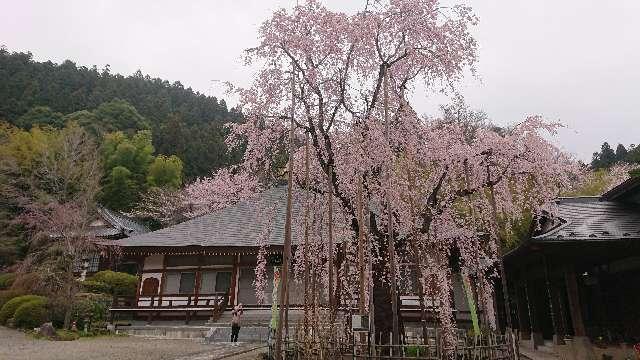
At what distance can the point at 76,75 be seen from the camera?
2434 inches

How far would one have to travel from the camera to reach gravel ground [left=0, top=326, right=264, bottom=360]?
1149cm

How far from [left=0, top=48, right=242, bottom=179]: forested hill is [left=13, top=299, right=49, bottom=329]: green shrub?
2858 cm

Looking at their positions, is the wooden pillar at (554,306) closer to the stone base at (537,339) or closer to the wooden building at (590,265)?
the wooden building at (590,265)

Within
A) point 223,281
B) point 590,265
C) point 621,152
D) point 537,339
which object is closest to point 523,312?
point 537,339

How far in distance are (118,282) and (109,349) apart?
37.3 ft

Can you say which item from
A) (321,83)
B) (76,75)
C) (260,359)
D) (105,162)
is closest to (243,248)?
(260,359)

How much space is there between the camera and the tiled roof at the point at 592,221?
32.3 ft

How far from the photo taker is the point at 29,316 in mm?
18250

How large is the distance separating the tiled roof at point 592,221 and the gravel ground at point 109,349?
334 inches

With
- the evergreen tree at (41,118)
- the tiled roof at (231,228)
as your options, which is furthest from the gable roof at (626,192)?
the evergreen tree at (41,118)

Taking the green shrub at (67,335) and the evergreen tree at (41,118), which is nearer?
the green shrub at (67,335)

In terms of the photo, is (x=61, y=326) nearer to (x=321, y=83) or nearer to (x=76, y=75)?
(x=321, y=83)

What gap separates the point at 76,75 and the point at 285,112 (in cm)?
6122

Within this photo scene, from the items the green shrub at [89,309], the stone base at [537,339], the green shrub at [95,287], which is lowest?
the stone base at [537,339]
